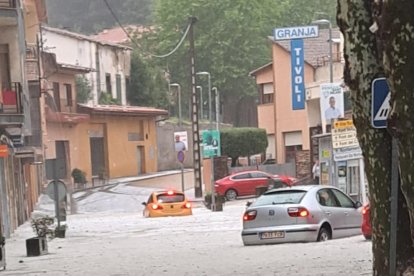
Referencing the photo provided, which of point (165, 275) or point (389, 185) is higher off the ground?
point (389, 185)

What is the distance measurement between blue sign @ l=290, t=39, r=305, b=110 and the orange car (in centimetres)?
1513

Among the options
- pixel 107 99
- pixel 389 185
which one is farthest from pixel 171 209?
pixel 107 99

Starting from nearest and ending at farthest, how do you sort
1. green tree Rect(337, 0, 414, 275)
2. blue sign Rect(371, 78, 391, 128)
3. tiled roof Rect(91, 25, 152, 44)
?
1. blue sign Rect(371, 78, 391, 128)
2. green tree Rect(337, 0, 414, 275)
3. tiled roof Rect(91, 25, 152, 44)

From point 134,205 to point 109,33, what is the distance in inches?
2065

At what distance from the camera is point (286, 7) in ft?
287

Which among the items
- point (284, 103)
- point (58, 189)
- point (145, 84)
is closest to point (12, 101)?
point (58, 189)

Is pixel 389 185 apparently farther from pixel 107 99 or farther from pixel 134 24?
pixel 134 24

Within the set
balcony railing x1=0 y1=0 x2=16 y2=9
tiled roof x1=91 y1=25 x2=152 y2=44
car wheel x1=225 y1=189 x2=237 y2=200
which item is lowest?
car wheel x1=225 y1=189 x2=237 y2=200

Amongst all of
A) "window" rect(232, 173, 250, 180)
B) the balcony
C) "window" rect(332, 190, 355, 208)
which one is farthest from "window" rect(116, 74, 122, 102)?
"window" rect(332, 190, 355, 208)

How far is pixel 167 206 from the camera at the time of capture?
3969 cm

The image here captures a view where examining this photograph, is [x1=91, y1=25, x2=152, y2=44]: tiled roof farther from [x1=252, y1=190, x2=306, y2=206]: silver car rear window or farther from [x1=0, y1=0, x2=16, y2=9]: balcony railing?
[x1=252, y1=190, x2=306, y2=206]: silver car rear window

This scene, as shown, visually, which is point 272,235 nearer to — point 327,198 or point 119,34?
point 327,198

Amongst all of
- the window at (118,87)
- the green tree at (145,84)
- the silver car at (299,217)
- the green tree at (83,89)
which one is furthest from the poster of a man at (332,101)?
the green tree at (145,84)

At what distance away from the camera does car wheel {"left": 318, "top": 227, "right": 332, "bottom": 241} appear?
20.5m
